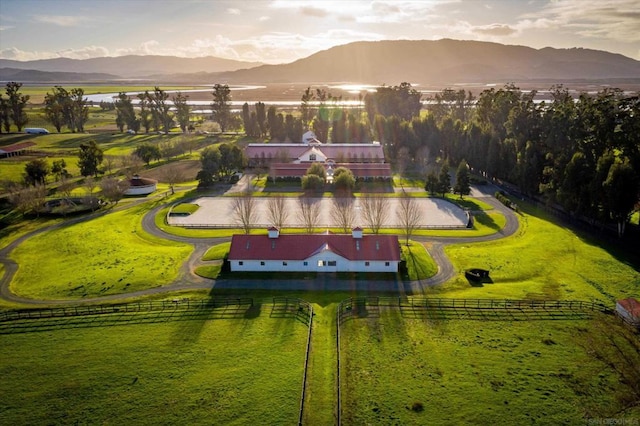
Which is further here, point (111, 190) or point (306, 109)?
point (306, 109)

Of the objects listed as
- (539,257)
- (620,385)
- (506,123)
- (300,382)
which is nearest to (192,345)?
(300,382)

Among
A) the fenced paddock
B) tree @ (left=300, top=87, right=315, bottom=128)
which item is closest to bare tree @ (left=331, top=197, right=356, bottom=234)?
the fenced paddock

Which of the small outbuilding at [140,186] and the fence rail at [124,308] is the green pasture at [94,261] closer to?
the fence rail at [124,308]

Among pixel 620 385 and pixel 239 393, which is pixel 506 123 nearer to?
pixel 620 385

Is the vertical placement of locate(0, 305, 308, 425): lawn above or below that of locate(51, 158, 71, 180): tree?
below

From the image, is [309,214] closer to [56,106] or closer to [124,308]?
[124,308]

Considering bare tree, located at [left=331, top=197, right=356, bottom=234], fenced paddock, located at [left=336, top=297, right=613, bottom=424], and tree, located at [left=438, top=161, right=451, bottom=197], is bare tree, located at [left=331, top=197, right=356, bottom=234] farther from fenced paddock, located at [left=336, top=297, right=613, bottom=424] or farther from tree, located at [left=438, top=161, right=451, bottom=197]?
tree, located at [left=438, top=161, right=451, bottom=197]

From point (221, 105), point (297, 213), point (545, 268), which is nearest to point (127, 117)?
point (221, 105)
